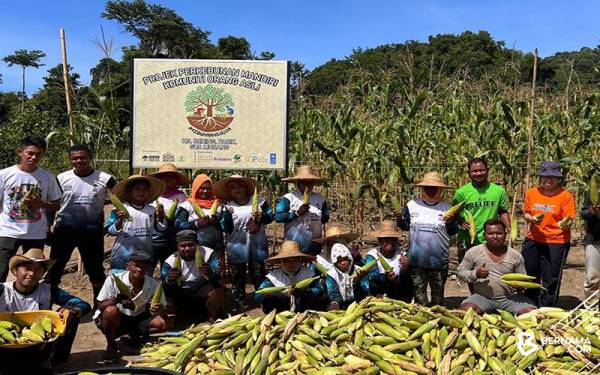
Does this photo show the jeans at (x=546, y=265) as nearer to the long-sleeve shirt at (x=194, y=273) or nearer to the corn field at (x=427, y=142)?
the corn field at (x=427, y=142)

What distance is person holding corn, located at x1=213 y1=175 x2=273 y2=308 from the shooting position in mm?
6090

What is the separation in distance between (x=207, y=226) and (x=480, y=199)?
116 inches

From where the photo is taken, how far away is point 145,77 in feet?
23.6

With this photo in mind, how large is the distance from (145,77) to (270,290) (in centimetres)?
345

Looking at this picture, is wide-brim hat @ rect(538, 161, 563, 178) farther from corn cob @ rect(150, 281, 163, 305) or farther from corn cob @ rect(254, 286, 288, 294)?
corn cob @ rect(150, 281, 163, 305)

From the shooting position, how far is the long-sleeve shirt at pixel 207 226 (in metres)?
6.06

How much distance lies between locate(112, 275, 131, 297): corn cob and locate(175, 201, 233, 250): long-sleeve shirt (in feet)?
3.53

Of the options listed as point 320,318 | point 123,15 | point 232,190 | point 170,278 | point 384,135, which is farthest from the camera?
point 123,15

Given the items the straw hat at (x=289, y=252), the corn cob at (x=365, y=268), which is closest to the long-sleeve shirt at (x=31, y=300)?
the straw hat at (x=289, y=252)

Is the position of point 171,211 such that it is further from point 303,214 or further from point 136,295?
point 303,214

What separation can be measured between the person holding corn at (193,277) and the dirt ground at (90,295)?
65cm

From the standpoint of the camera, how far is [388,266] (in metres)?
5.73

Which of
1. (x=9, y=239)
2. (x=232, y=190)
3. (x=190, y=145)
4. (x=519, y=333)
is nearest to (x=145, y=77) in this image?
(x=190, y=145)

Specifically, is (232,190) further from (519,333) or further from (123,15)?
(123,15)
